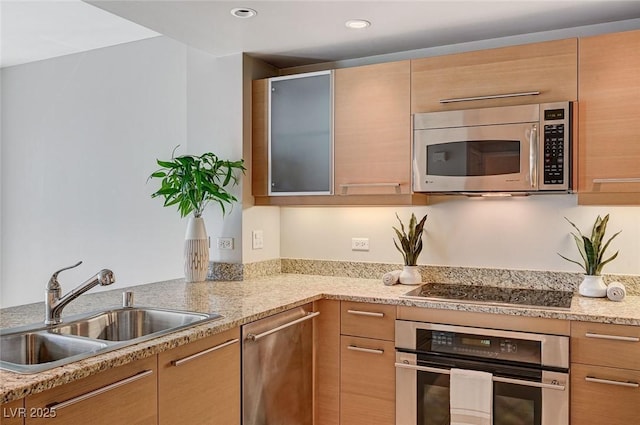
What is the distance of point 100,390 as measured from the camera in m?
1.47

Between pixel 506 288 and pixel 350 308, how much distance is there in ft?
2.84

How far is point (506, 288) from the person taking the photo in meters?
2.71

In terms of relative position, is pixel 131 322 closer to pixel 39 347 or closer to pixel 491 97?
pixel 39 347

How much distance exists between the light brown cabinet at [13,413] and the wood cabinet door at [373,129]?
189cm

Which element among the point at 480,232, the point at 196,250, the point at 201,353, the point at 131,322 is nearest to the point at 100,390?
the point at 201,353

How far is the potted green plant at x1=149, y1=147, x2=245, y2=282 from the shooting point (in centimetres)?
285

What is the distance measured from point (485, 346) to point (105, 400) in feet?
5.15

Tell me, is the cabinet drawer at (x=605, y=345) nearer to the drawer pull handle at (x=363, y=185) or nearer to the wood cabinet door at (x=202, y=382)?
the drawer pull handle at (x=363, y=185)

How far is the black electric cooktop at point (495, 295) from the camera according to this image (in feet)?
7.54

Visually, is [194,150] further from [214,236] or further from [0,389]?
[0,389]

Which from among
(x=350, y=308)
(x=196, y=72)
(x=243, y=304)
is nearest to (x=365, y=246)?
(x=350, y=308)

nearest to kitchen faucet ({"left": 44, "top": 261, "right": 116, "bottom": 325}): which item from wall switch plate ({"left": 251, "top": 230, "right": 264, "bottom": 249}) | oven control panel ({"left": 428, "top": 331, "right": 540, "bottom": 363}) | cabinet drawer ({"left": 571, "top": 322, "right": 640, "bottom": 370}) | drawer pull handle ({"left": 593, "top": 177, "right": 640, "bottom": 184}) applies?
wall switch plate ({"left": 251, "top": 230, "right": 264, "bottom": 249})

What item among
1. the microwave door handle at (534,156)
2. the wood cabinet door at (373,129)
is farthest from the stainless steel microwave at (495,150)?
the wood cabinet door at (373,129)

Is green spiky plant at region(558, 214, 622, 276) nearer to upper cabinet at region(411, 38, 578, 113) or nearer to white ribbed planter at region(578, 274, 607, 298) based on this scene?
white ribbed planter at region(578, 274, 607, 298)
